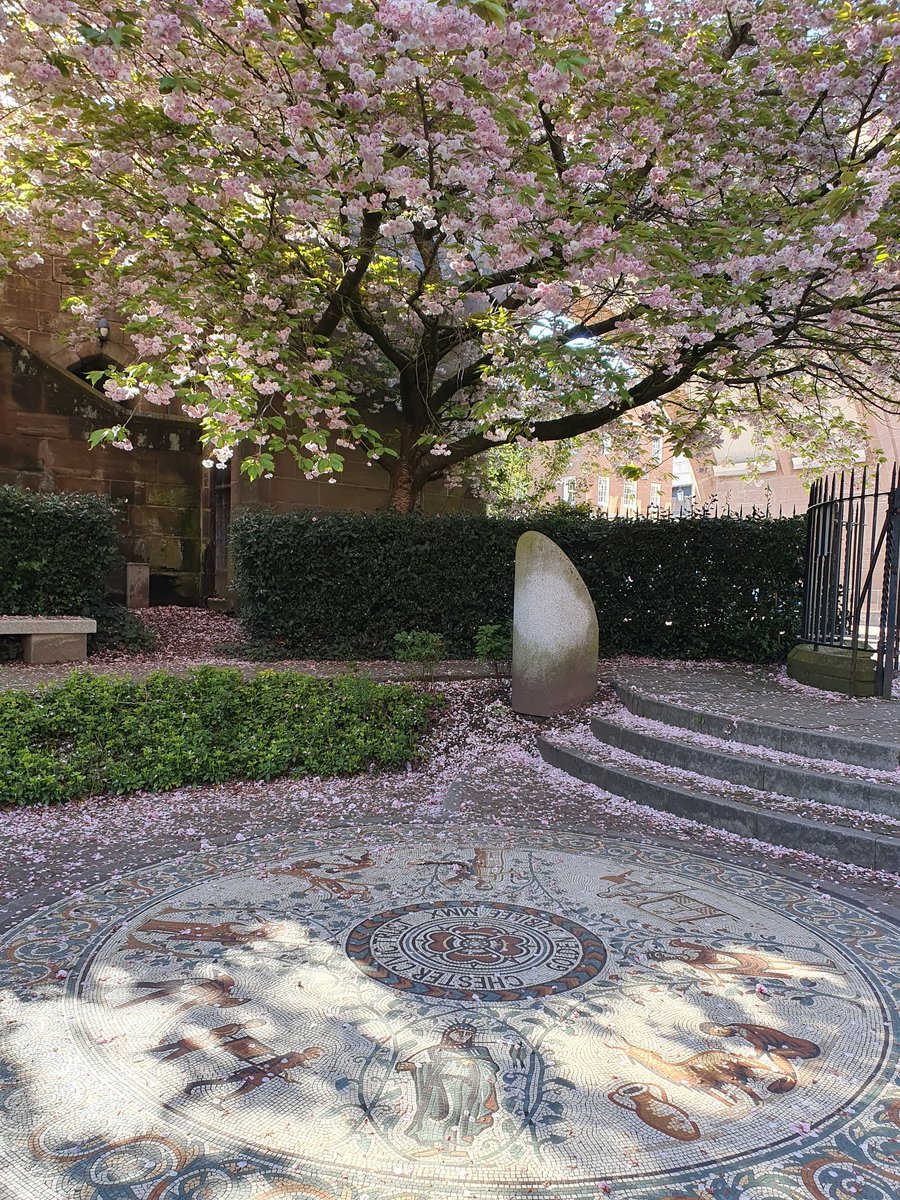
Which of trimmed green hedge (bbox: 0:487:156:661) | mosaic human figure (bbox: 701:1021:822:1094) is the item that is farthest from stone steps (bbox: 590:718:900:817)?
trimmed green hedge (bbox: 0:487:156:661)

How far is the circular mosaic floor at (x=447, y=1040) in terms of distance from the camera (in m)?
1.96

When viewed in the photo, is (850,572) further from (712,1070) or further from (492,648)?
(712,1070)

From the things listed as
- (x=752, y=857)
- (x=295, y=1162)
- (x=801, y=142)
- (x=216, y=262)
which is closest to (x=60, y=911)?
(x=295, y=1162)

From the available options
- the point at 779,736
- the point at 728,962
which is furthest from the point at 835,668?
the point at 728,962

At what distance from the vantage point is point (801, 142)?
7.68 metres

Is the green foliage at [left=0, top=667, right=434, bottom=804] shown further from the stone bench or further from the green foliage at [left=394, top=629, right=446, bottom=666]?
the stone bench

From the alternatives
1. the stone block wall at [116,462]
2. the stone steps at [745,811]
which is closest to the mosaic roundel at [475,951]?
the stone steps at [745,811]

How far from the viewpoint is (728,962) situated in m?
3.10

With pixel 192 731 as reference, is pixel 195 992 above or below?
below

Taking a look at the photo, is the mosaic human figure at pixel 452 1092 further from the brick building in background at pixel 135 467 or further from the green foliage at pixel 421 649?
the brick building in background at pixel 135 467

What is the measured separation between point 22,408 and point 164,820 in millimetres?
7890

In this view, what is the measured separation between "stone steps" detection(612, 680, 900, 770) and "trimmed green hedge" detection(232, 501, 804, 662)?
126 inches

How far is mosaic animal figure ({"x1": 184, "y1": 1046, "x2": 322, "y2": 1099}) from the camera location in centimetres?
224

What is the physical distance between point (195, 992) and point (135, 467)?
10486mm
